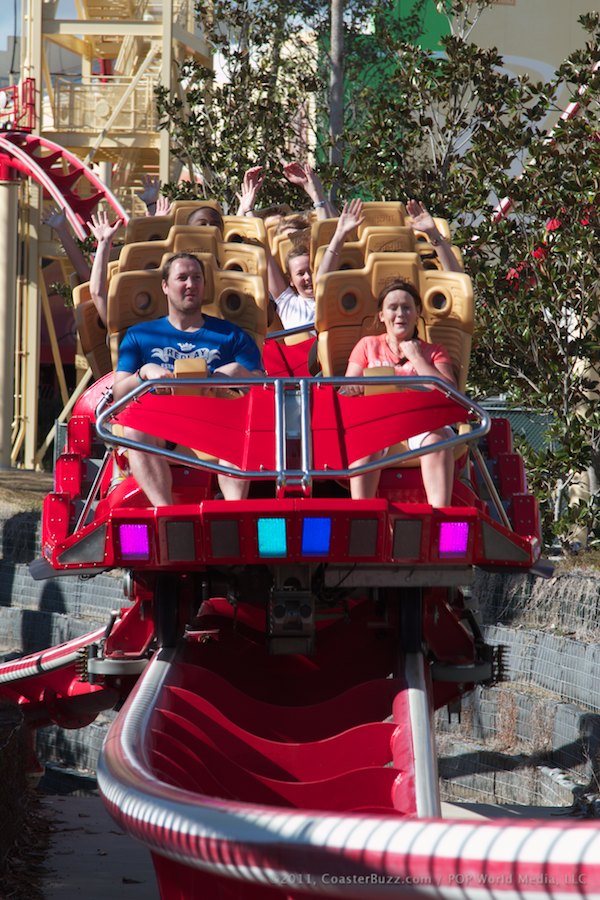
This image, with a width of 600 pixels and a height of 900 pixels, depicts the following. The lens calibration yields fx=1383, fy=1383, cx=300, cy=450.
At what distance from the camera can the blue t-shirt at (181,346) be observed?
5.76 m

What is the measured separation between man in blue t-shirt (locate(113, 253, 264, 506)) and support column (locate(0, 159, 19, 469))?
14.2m

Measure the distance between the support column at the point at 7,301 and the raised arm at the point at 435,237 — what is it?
13.9 meters

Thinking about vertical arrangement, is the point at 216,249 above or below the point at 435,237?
below

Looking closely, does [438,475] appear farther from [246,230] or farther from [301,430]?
[246,230]

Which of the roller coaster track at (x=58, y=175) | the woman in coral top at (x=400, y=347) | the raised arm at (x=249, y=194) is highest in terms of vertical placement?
the raised arm at (x=249, y=194)

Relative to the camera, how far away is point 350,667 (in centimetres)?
552

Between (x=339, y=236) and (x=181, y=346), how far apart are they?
1040mm

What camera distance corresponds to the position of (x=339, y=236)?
20.9ft

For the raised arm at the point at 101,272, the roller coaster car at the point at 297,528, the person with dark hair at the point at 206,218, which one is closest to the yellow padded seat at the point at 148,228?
the person with dark hair at the point at 206,218

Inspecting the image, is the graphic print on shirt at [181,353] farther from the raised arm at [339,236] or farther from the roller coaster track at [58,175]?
the roller coaster track at [58,175]

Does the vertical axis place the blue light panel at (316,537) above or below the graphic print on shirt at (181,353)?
below

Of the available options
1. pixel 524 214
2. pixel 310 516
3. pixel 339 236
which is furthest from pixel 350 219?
pixel 524 214

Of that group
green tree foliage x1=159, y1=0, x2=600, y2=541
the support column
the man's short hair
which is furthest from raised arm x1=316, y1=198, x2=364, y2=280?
the support column

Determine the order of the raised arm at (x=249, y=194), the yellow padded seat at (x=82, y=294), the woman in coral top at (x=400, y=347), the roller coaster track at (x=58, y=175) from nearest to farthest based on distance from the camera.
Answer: the woman in coral top at (x=400, y=347), the yellow padded seat at (x=82, y=294), the raised arm at (x=249, y=194), the roller coaster track at (x=58, y=175)
